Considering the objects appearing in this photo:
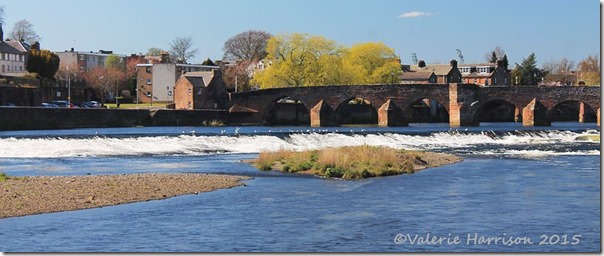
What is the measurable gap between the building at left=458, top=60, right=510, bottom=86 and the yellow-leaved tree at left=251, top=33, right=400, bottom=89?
47.2 metres

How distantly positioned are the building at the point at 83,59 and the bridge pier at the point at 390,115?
76572 mm

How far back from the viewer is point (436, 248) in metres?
23.8

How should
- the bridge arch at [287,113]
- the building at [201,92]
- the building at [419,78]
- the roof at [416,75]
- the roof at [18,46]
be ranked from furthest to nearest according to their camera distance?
the roof at [416,75], the building at [419,78], the roof at [18,46], the bridge arch at [287,113], the building at [201,92]

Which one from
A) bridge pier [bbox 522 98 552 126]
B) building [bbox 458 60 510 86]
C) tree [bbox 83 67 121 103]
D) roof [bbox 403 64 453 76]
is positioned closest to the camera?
bridge pier [bbox 522 98 552 126]

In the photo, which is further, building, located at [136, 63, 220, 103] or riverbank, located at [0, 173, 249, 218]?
building, located at [136, 63, 220, 103]

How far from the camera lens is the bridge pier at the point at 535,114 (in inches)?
4171

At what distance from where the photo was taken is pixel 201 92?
11294 centimetres

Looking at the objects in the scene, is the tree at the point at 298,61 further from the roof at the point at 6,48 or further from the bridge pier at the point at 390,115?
the roof at the point at 6,48

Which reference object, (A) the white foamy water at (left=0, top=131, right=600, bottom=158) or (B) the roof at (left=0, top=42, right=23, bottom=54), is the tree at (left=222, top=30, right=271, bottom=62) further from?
(A) the white foamy water at (left=0, top=131, right=600, bottom=158)

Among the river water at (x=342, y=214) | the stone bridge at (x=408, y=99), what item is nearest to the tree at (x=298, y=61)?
the stone bridge at (x=408, y=99)

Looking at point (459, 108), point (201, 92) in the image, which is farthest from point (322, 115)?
point (459, 108)

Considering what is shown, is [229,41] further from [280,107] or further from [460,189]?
[460,189]

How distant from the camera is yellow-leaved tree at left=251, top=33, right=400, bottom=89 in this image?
12275 centimetres

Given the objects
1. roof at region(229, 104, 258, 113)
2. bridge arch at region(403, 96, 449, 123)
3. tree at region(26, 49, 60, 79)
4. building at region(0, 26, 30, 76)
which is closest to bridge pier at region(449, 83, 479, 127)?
bridge arch at region(403, 96, 449, 123)
